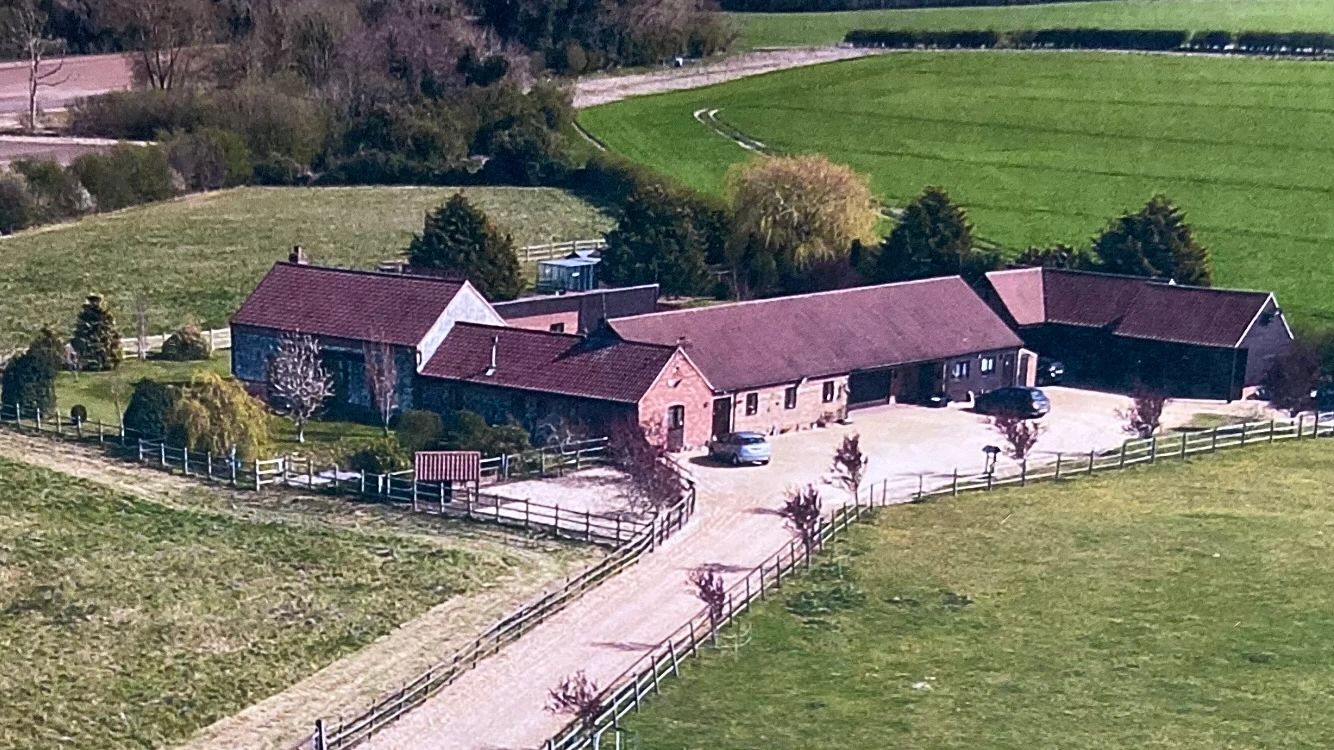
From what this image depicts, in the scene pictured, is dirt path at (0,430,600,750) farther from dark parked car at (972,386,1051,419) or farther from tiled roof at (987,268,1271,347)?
tiled roof at (987,268,1271,347)

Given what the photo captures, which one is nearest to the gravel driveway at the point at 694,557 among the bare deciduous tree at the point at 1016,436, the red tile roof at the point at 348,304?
the bare deciduous tree at the point at 1016,436

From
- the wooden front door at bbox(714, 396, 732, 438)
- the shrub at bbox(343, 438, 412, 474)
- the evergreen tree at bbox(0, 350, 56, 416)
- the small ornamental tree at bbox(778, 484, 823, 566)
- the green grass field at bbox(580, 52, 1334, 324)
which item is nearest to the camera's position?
the small ornamental tree at bbox(778, 484, 823, 566)

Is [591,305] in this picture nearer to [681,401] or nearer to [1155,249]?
[681,401]

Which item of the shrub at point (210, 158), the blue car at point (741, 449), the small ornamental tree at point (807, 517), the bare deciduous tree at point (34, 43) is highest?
the bare deciduous tree at point (34, 43)

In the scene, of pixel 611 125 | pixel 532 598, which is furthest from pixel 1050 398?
pixel 611 125

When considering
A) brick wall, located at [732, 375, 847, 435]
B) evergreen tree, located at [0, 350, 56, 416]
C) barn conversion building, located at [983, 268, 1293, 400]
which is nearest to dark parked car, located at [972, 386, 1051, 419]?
brick wall, located at [732, 375, 847, 435]

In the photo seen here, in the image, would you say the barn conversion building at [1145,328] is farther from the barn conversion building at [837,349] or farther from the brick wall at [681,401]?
the brick wall at [681,401]

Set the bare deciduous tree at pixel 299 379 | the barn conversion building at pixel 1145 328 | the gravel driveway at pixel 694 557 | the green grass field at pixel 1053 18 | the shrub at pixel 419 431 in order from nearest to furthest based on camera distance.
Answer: the gravel driveway at pixel 694 557 → the shrub at pixel 419 431 → the bare deciduous tree at pixel 299 379 → the barn conversion building at pixel 1145 328 → the green grass field at pixel 1053 18
